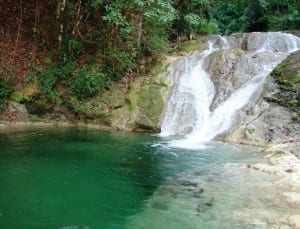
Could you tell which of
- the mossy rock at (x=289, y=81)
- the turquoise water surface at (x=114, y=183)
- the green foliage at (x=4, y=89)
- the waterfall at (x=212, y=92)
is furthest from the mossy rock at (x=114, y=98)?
the mossy rock at (x=289, y=81)

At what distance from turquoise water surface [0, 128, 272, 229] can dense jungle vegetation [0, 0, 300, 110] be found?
11.2 feet

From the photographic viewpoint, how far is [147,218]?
6.16m

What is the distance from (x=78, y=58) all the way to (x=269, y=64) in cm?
666

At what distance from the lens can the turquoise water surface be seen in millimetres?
6098

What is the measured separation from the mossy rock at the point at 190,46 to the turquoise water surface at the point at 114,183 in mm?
6651

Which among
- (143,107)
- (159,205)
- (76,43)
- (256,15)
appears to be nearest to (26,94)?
(76,43)

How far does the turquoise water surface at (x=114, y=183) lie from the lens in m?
6.10

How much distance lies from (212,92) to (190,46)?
4.06 meters

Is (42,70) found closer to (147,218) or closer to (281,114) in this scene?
(281,114)

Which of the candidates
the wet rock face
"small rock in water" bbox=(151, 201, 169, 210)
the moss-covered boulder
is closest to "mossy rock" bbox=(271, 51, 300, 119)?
the wet rock face

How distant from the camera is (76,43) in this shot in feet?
51.6

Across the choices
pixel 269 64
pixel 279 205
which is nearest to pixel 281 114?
pixel 269 64

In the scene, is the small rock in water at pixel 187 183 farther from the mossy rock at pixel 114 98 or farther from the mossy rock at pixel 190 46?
the mossy rock at pixel 190 46

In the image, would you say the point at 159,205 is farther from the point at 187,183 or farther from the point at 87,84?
the point at 87,84
